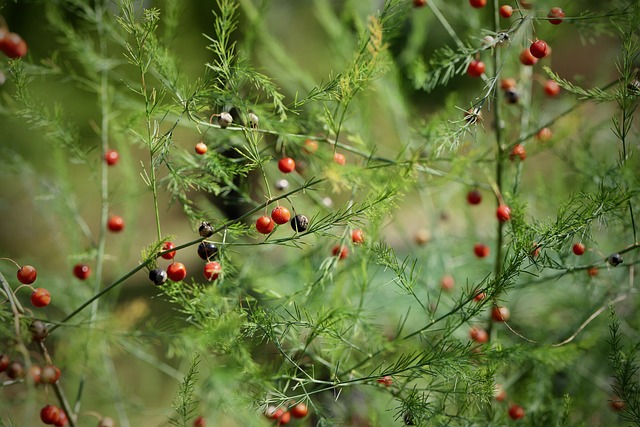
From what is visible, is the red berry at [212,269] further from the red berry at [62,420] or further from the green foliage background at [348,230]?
the red berry at [62,420]

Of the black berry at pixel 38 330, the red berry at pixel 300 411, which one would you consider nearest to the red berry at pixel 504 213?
the red berry at pixel 300 411

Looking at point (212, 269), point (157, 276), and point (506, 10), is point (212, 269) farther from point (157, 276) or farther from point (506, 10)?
point (506, 10)

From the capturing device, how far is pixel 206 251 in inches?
16.3

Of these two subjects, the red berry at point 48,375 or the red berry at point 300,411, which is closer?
the red berry at point 48,375

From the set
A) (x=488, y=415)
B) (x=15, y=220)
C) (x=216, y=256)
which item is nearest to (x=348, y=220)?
(x=216, y=256)

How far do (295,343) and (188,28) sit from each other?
111cm

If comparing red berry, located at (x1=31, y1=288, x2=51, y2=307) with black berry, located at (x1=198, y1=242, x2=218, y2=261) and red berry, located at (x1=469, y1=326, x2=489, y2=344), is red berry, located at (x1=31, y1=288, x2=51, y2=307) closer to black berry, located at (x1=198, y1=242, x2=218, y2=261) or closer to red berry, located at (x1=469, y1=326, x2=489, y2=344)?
black berry, located at (x1=198, y1=242, x2=218, y2=261)

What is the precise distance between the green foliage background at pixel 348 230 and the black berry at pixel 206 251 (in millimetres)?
10

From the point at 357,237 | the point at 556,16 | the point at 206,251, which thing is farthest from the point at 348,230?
the point at 556,16

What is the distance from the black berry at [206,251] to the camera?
0.41m

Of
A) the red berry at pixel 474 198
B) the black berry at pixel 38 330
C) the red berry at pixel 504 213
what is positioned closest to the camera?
the black berry at pixel 38 330

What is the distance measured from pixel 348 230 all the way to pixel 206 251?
0.12 m

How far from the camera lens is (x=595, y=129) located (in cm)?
62

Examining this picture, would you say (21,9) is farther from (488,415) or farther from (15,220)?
(488,415)
